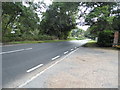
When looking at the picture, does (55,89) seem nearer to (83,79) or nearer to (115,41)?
(83,79)

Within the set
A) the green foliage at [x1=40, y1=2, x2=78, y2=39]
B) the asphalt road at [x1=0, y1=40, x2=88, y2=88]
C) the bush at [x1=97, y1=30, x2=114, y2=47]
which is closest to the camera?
the asphalt road at [x1=0, y1=40, x2=88, y2=88]

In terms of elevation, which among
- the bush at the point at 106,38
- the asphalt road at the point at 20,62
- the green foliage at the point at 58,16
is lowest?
the asphalt road at the point at 20,62

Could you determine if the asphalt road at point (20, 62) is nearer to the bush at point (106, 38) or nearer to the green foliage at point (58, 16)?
the bush at point (106, 38)

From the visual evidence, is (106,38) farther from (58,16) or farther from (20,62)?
(20,62)

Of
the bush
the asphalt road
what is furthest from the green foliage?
the asphalt road

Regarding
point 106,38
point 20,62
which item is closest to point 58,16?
point 106,38

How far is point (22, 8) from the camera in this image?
67.3 feet

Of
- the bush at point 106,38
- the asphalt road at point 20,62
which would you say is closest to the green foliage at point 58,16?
the bush at point 106,38

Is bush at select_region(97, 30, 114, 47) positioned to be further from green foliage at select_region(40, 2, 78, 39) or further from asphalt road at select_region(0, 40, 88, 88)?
asphalt road at select_region(0, 40, 88, 88)

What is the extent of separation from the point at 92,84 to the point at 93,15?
16.3 m

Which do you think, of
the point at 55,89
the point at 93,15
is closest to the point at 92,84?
the point at 55,89

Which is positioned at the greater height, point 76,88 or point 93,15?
point 93,15

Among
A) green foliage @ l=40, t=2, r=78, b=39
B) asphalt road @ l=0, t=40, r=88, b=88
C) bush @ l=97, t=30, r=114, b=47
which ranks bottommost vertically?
asphalt road @ l=0, t=40, r=88, b=88

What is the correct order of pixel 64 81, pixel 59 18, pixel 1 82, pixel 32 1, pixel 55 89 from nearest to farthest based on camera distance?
pixel 55 89 < pixel 1 82 < pixel 64 81 < pixel 32 1 < pixel 59 18
